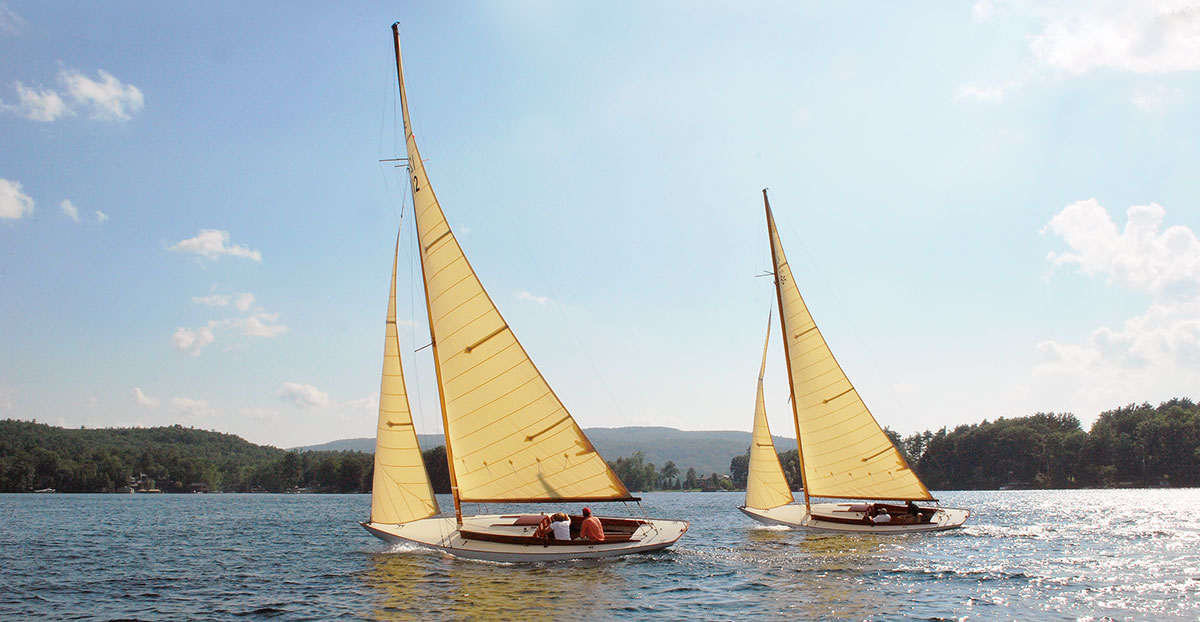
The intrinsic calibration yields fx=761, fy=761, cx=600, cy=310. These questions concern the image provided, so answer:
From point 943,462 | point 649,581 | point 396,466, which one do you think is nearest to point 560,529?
point 649,581

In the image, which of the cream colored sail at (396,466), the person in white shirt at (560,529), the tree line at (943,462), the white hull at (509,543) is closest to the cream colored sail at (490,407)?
the person in white shirt at (560,529)

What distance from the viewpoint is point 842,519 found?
32344 millimetres

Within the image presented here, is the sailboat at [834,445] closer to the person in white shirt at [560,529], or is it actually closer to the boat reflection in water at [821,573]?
the boat reflection in water at [821,573]

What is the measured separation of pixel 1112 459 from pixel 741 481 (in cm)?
9337

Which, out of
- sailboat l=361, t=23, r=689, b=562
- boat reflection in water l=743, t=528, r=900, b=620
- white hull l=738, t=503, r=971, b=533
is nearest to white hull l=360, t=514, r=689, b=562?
sailboat l=361, t=23, r=689, b=562

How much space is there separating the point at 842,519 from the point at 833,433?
375 cm

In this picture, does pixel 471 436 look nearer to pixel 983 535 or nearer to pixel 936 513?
pixel 936 513

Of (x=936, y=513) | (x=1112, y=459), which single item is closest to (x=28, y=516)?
(x=936, y=513)

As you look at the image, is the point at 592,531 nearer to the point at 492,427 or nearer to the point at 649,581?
the point at 649,581

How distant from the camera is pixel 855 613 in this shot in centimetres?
1700

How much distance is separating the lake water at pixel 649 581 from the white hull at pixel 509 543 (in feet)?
1.85

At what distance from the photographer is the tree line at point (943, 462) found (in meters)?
116

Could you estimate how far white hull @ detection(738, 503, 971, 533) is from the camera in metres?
32.3

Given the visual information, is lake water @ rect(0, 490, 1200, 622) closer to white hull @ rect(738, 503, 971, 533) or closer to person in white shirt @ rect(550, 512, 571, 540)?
white hull @ rect(738, 503, 971, 533)
